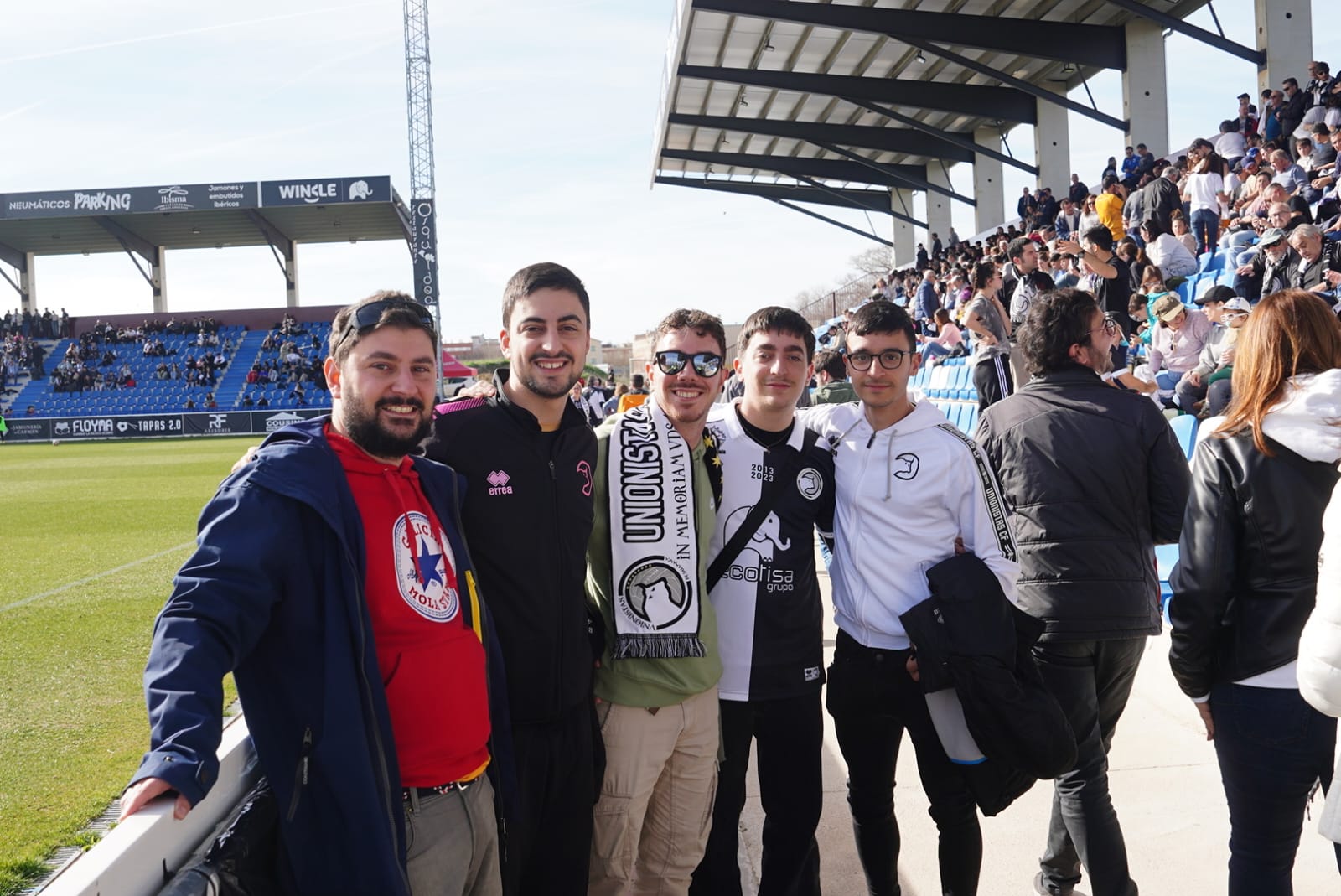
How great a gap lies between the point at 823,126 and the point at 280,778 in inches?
1053

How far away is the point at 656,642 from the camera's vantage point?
2.65 metres

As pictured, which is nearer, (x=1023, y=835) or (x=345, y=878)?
(x=345, y=878)

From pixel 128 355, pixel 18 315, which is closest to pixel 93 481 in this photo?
pixel 128 355

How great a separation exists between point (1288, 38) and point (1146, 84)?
3.21m

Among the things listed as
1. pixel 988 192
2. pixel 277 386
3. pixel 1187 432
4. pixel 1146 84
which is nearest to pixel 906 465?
pixel 1187 432

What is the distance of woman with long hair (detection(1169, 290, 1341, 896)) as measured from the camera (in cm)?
231

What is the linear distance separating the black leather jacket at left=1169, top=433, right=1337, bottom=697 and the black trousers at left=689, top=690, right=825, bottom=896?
40.5 inches

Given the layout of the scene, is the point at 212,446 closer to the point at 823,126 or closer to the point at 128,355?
the point at 823,126

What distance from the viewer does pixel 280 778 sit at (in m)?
1.84

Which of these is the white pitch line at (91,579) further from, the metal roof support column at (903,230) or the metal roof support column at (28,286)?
the metal roof support column at (28,286)

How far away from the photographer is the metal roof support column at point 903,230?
1352 inches

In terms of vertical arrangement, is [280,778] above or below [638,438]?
below

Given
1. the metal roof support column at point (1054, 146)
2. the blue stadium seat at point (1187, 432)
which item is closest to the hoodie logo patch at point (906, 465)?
the blue stadium seat at point (1187, 432)

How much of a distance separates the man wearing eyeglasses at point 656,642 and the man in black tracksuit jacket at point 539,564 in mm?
116
